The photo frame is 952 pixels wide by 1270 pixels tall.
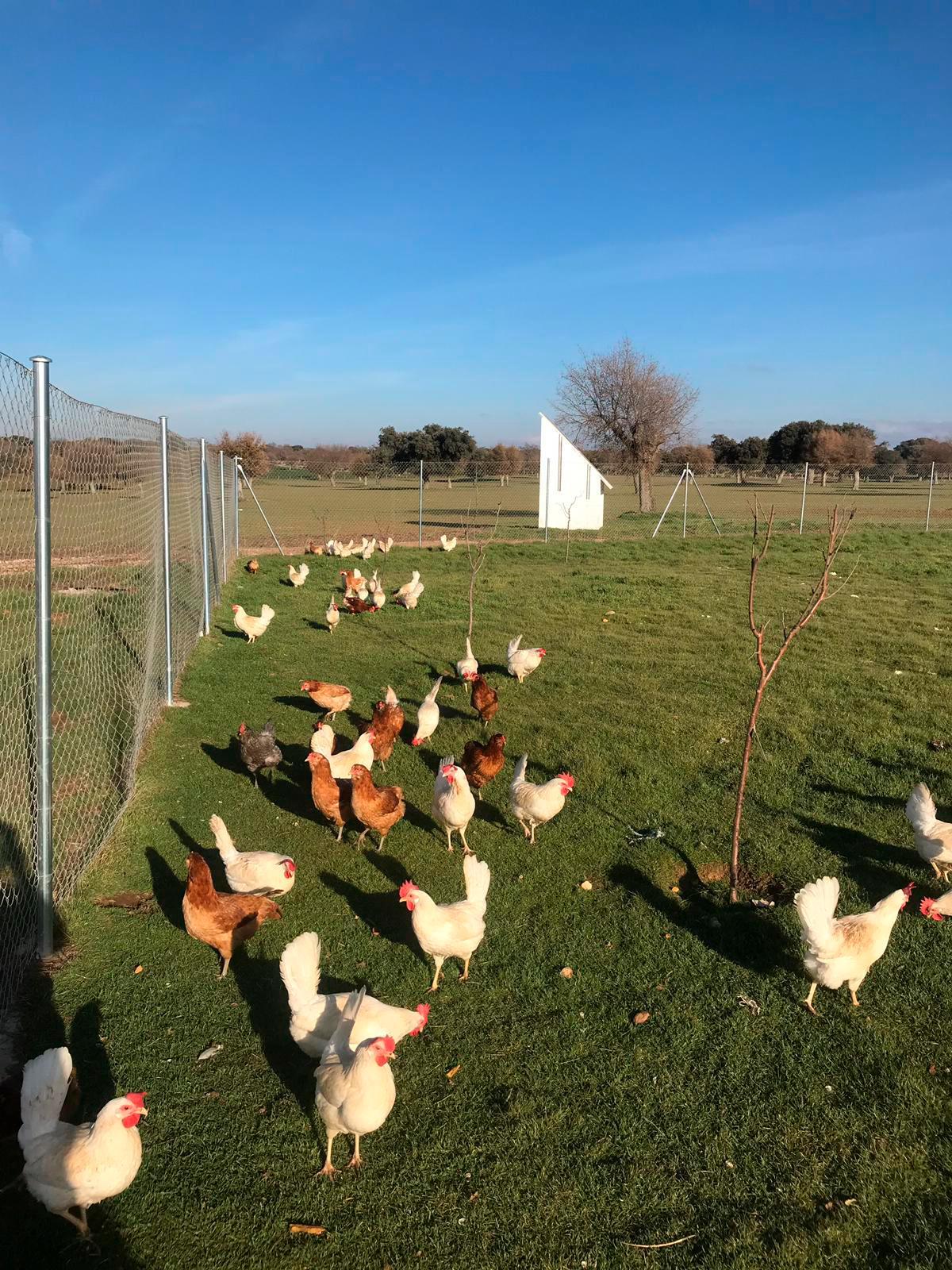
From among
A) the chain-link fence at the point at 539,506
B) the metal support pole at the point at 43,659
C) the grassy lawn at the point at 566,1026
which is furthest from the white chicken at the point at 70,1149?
the chain-link fence at the point at 539,506

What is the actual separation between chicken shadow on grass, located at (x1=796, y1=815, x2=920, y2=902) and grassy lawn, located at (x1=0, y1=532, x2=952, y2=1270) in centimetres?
2

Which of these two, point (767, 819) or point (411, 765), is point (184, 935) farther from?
point (767, 819)

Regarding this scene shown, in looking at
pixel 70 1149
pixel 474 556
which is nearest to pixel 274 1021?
pixel 70 1149

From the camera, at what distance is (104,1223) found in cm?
267

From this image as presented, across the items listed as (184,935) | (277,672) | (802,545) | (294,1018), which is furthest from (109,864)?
(802,545)

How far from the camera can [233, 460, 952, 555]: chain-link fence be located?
2450cm

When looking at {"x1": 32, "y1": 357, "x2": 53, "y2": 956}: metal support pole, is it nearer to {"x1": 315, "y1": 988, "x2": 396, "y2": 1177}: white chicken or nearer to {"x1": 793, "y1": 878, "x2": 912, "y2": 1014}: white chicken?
{"x1": 315, "y1": 988, "x2": 396, "y2": 1177}: white chicken

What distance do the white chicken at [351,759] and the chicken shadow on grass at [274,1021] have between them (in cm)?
168

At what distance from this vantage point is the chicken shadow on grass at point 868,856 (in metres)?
4.80

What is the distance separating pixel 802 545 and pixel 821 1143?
62.4 feet

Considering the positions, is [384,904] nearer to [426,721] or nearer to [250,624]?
[426,721]

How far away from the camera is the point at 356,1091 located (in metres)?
2.76

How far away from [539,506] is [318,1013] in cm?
2440

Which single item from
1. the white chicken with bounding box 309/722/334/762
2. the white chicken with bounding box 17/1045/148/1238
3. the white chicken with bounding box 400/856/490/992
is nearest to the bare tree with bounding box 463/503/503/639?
the white chicken with bounding box 309/722/334/762
